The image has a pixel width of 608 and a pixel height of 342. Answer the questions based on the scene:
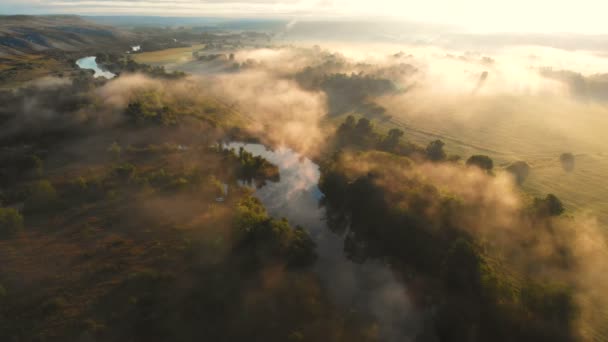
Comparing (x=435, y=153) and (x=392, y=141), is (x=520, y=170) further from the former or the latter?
(x=392, y=141)

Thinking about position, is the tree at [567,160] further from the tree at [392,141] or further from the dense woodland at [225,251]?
the tree at [392,141]

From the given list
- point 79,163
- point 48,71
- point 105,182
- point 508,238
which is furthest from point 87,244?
point 48,71

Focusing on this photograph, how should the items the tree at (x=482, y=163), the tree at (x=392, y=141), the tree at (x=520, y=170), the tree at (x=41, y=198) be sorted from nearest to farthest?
the tree at (x=41, y=198) → the tree at (x=482, y=163) → the tree at (x=520, y=170) → the tree at (x=392, y=141)

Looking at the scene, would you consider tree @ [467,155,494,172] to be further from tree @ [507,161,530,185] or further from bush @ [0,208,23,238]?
bush @ [0,208,23,238]

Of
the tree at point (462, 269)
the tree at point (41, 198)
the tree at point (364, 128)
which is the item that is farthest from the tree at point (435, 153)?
the tree at point (41, 198)

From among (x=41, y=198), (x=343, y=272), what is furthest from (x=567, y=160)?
(x=41, y=198)

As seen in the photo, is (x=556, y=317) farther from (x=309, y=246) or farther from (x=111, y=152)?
(x=111, y=152)
